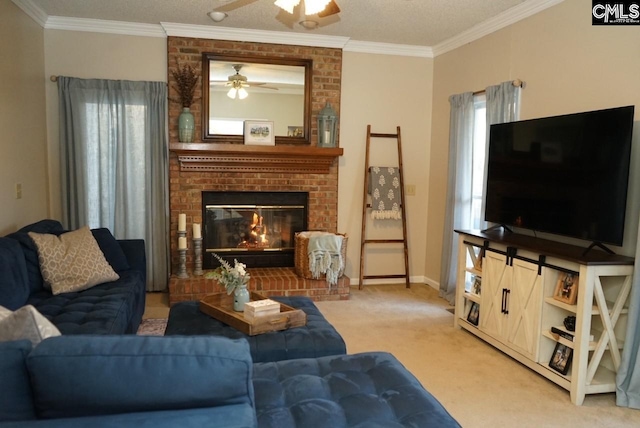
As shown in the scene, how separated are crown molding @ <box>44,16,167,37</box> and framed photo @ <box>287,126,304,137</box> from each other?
5.11 ft

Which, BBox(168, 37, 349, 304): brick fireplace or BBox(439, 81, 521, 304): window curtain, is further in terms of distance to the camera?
A: BBox(168, 37, 349, 304): brick fireplace

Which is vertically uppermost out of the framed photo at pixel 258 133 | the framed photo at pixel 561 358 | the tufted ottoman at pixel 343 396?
the framed photo at pixel 258 133

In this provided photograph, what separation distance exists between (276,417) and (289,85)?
3.98 m

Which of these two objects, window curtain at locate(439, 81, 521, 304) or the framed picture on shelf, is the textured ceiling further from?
the framed picture on shelf

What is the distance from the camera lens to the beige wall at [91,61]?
4.59m

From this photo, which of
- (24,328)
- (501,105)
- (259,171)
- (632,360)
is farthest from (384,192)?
(24,328)

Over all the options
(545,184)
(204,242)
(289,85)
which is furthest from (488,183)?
(204,242)

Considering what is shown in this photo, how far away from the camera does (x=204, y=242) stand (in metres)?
5.02

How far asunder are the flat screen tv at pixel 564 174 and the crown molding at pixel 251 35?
2.08 m

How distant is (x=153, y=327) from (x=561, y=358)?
9.90 feet

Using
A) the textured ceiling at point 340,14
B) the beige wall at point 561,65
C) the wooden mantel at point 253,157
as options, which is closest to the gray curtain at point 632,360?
the beige wall at point 561,65

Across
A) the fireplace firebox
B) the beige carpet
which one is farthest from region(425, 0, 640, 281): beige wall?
the fireplace firebox

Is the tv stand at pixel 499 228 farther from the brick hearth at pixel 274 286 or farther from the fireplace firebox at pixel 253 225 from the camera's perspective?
the fireplace firebox at pixel 253 225

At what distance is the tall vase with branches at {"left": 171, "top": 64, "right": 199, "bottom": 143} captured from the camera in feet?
15.3
